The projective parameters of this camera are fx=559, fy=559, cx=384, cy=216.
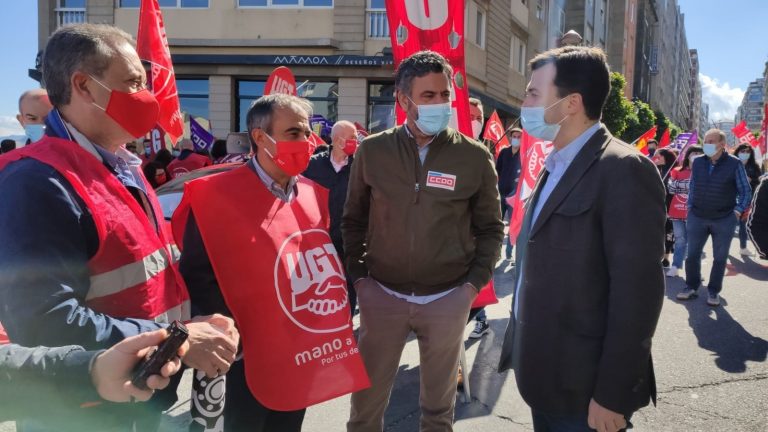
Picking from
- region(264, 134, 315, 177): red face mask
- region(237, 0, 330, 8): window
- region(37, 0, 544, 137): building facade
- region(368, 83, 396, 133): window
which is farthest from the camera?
region(368, 83, 396, 133): window

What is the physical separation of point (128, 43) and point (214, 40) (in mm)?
16702

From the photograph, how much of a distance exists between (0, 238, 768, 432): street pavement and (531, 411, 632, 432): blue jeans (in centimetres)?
151

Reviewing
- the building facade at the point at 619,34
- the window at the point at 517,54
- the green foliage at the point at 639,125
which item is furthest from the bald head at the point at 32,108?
the building facade at the point at 619,34

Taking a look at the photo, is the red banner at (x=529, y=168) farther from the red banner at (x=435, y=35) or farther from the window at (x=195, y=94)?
the window at (x=195, y=94)

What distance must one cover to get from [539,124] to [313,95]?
15.7 meters

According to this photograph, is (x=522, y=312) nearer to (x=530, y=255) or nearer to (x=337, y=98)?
(x=530, y=255)

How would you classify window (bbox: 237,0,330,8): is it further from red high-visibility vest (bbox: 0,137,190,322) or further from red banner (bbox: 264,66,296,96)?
red high-visibility vest (bbox: 0,137,190,322)

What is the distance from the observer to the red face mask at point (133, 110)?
1.69 m

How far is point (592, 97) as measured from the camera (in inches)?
82.4

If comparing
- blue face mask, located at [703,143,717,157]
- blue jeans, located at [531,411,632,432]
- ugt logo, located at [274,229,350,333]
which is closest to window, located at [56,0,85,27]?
blue face mask, located at [703,143,717,157]

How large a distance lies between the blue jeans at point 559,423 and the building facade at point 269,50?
14726 millimetres

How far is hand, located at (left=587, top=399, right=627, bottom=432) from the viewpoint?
182cm

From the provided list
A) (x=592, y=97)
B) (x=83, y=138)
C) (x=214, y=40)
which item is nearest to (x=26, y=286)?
(x=83, y=138)

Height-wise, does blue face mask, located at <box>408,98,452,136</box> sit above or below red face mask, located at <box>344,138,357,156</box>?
above
